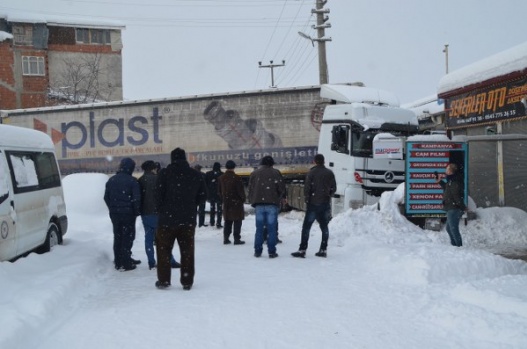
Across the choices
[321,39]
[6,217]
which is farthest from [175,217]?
[321,39]

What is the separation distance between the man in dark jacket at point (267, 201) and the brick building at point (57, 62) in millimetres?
34612

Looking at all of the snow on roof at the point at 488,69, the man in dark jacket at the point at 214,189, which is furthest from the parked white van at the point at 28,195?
the snow on roof at the point at 488,69

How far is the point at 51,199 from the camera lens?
860 cm

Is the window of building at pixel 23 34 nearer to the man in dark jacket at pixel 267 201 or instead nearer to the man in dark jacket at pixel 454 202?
the man in dark jacket at pixel 267 201

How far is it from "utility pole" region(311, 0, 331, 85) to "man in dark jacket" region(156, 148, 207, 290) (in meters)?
18.1

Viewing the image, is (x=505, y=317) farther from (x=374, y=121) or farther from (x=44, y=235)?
(x=374, y=121)

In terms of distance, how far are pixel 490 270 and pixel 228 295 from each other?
401 cm

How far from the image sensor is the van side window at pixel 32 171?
7.26m

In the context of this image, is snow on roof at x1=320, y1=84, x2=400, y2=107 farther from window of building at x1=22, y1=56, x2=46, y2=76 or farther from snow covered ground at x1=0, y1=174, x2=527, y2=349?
window of building at x1=22, y1=56, x2=46, y2=76

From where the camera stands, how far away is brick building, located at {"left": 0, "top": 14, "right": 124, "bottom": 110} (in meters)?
38.6

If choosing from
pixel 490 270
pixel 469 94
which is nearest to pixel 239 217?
pixel 490 270

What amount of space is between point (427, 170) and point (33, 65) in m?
37.3

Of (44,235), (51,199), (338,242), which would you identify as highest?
(51,199)

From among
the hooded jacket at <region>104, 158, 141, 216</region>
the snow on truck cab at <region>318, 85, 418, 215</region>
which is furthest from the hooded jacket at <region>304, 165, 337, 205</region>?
the snow on truck cab at <region>318, 85, 418, 215</region>
